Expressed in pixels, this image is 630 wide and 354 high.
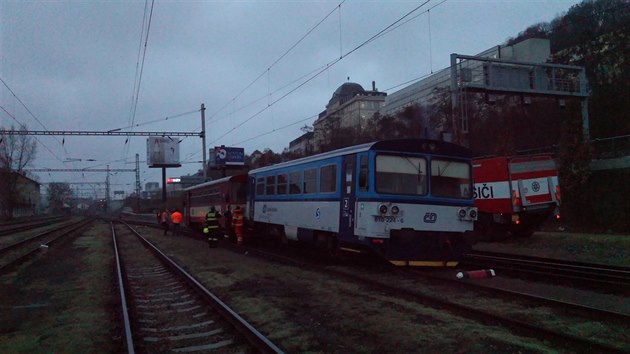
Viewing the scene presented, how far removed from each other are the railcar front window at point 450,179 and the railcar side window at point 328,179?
8.15 feet

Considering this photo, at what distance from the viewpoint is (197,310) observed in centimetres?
898

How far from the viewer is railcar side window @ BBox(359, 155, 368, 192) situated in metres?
11.6

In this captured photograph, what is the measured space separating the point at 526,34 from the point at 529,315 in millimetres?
54545

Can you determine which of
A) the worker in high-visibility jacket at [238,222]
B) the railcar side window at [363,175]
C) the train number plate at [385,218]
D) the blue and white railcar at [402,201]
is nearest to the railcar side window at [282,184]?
the blue and white railcar at [402,201]

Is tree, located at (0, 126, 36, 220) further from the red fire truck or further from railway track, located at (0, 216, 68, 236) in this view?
the red fire truck

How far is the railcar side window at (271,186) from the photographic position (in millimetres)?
17625

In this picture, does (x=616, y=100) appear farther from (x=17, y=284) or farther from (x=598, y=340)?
(x=17, y=284)

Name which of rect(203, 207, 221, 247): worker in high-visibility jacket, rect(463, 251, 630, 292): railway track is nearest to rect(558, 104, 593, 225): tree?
rect(463, 251, 630, 292): railway track

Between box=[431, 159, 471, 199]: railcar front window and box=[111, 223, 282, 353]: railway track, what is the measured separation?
5762 millimetres

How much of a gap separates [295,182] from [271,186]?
230 cm

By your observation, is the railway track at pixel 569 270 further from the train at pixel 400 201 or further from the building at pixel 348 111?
the building at pixel 348 111

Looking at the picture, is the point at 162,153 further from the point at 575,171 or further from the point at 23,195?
the point at 23,195

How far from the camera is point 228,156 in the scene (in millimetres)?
55688

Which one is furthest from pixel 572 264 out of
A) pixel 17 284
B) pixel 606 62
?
pixel 606 62
